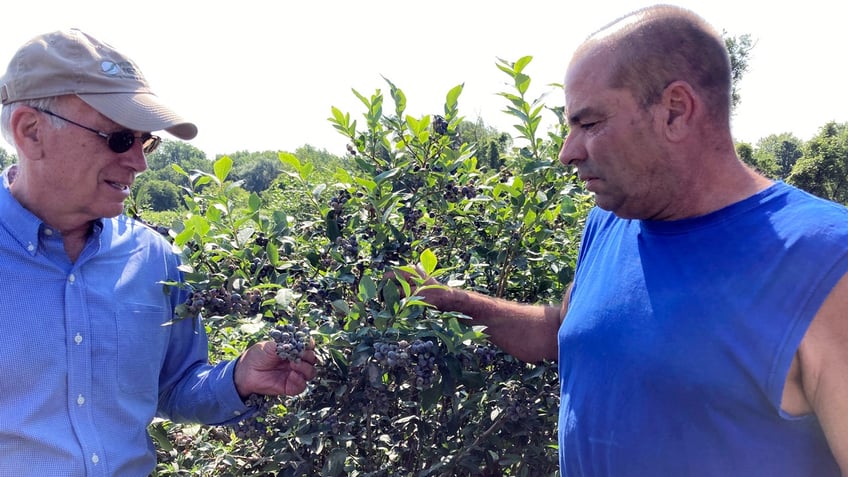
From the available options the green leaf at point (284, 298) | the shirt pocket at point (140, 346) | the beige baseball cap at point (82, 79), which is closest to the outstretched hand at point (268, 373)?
the green leaf at point (284, 298)

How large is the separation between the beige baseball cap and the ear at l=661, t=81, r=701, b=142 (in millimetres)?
1236

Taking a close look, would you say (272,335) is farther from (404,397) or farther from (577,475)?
(577,475)

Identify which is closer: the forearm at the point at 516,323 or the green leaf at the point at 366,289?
the green leaf at the point at 366,289

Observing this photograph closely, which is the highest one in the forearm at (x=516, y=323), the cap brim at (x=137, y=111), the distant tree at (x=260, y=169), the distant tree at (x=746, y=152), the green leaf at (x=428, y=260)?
the distant tree at (x=746, y=152)

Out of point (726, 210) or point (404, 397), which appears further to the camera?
point (404, 397)

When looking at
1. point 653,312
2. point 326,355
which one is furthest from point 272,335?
point 653,312

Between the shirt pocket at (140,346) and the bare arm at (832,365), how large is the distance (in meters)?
1.57

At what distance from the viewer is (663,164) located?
156 cm

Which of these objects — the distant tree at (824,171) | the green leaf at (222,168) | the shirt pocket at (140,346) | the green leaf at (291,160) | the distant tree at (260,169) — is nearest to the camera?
the shirt pocket at (140,346)

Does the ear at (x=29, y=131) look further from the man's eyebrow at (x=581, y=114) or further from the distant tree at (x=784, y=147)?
the distant tree at (x=784, y=147)

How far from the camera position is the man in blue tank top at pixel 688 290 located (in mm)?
1292

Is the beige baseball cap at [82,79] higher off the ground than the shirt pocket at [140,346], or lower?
higher

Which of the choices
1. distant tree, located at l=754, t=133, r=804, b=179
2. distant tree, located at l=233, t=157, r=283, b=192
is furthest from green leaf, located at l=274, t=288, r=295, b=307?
distant tree, located at l=233, t=157, r=283, b=192

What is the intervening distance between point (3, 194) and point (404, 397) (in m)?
1.28
